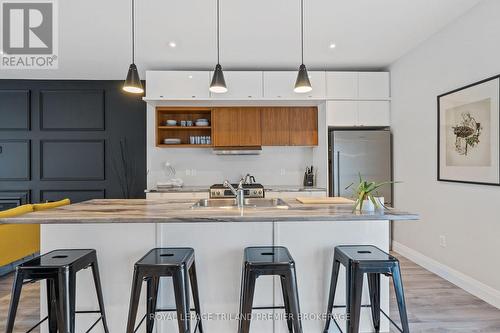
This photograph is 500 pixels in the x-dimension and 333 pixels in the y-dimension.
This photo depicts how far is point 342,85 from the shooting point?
448 centimetres

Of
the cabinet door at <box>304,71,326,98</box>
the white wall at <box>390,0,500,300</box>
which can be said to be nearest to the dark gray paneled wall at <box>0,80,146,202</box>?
the cabinet door at <box>304,71,326,98</box>

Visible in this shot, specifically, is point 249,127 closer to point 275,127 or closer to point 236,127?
point 236,127

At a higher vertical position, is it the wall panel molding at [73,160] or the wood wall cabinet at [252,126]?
the wood wall cabinet at [252,126]

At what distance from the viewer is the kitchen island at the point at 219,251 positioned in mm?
2158

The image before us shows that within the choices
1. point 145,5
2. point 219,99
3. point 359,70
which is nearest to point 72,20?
point 145,5

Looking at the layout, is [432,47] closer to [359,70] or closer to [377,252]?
[359,70]

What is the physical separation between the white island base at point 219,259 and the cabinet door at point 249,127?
8.28 ft

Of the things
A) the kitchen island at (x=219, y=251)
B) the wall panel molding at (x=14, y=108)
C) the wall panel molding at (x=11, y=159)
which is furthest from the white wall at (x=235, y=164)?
the kitchen island at (x=219, y=251)

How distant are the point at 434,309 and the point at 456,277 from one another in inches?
28.5

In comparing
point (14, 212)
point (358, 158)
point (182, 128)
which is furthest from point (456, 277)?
point (14, 212)

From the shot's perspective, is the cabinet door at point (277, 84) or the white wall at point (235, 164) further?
the white wall at point (235, 164)

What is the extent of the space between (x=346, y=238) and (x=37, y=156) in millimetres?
5105

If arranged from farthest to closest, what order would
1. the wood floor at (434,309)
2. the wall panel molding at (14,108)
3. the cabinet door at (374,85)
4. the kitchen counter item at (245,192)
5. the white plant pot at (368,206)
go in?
the wall panel molding at (14,108)
the cabinet door at (374,85)
the kitchen counter item at (245,192)
the wood floor at (434,309)
the white plant pot at (368,206)

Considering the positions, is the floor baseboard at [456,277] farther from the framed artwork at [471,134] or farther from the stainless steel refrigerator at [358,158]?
the framed artwork at [471,134]
